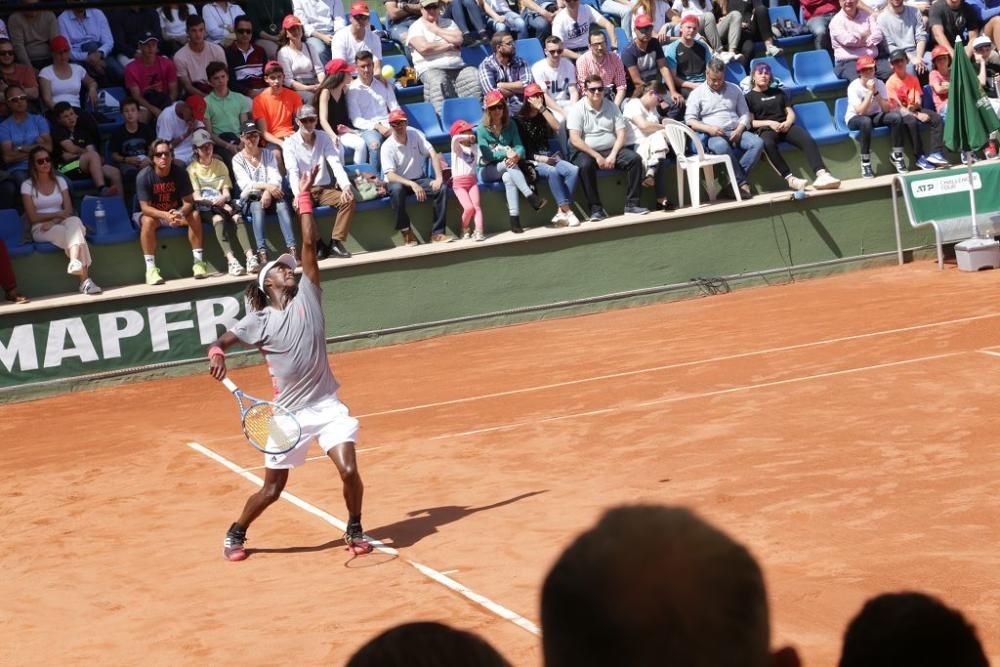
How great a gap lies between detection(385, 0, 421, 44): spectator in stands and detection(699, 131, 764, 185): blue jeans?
5.28m

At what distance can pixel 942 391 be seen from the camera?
36.6ft

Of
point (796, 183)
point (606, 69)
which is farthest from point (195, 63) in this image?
point (796, 183)

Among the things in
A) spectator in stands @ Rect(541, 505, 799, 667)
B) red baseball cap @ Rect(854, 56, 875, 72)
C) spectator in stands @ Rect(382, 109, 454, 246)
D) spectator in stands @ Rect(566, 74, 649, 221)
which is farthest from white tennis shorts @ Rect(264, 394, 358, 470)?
red baseball cap @ Rect(854, 56, 875, 72)

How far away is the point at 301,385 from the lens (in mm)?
9102

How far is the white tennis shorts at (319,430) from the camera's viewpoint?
8.97 m

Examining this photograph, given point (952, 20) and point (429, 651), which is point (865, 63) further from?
point (429, 651)

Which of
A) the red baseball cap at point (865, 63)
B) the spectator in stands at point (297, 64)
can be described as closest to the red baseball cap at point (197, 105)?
the spectator in stands at point (297, 64)

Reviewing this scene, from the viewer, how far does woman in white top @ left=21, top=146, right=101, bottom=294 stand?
16938 mm

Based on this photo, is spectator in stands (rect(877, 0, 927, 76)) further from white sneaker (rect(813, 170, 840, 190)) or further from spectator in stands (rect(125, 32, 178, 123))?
spectator in stands (rect(125, 32, 178, 123))

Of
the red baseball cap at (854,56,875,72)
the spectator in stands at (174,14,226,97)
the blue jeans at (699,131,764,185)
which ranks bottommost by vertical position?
the blue jeans at (699,131,764,185)

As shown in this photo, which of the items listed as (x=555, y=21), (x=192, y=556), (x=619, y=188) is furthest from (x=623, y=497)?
(x=555, y=21)

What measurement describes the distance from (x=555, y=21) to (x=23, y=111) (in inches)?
327

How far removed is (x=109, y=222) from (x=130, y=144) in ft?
3.78

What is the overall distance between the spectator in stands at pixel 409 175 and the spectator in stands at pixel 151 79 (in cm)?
325
